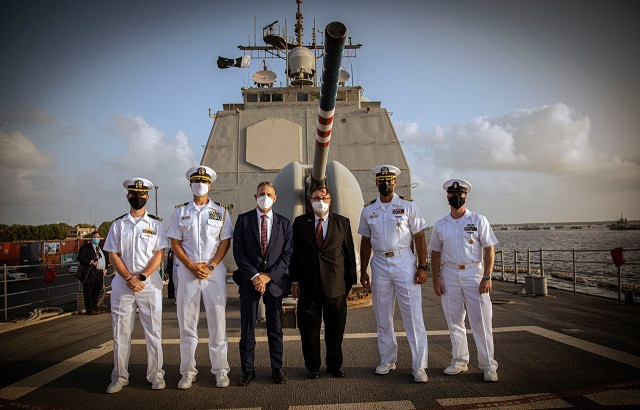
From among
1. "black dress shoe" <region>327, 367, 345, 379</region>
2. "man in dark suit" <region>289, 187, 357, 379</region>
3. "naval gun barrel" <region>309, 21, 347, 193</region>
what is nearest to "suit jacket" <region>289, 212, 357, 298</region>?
"man in dark suit" <region>289, 187, 357, 379</region>

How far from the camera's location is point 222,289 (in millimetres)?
3693

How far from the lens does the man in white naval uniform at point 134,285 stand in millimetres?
3561

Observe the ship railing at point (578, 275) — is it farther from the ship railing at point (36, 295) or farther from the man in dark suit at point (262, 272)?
the ship railing at point (36, 295)

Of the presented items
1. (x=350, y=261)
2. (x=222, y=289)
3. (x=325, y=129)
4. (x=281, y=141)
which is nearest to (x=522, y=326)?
(x=350, y=261)

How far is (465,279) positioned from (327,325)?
124cm

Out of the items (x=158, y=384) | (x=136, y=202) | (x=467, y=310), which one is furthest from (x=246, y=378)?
(x=467, y=310)

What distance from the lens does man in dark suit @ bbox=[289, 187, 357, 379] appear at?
3.73 m

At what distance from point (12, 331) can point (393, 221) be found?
18.8 ft

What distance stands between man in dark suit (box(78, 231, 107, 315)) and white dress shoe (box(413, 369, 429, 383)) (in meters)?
6.15

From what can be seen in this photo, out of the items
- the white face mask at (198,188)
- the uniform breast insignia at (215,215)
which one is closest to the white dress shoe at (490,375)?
the uniform breast insignia at (215,215)

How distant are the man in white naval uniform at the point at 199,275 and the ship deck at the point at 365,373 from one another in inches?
9.0

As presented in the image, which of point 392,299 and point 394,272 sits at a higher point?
point 394,272

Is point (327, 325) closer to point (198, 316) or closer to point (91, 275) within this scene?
point (198, 316)

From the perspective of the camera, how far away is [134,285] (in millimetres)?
3551
